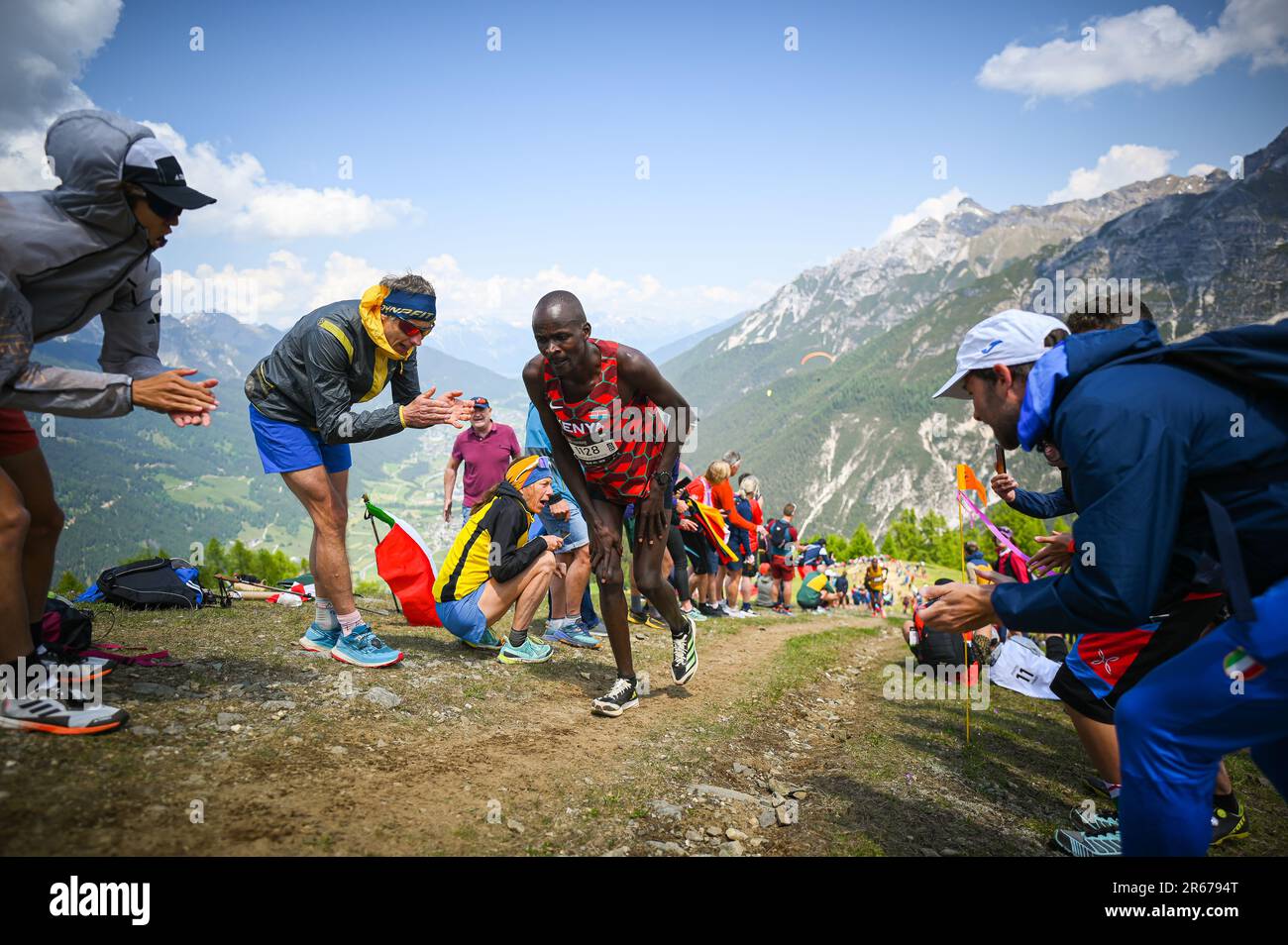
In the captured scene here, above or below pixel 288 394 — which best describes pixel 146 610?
below

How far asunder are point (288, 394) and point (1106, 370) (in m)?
5.41

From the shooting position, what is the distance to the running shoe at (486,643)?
7.36m

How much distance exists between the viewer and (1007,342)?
3182 millimetres

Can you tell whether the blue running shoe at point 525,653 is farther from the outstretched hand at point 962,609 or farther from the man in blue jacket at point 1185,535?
the man in blue jacket at point 1185,535

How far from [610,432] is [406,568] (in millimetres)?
2907

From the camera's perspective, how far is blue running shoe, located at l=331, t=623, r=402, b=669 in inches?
238

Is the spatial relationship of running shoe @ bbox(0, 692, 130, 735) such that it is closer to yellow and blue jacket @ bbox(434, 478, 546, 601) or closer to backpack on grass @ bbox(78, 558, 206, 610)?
yellow and blue jacket @ bbox(434, 478, 546, 601)

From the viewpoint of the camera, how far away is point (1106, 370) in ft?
8.89

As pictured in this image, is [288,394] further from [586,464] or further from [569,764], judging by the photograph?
[569,764]

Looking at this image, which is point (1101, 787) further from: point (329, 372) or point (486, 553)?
point (329, 372)

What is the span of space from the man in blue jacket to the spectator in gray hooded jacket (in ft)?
13.0

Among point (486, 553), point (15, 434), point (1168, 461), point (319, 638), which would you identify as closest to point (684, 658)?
point (486, 553)
